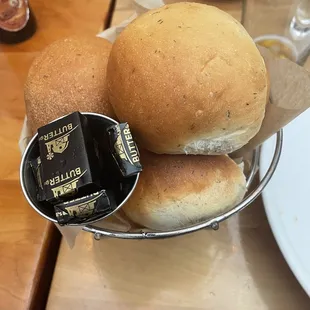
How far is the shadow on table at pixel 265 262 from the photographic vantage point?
20.2 inches

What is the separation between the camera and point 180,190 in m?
0.45

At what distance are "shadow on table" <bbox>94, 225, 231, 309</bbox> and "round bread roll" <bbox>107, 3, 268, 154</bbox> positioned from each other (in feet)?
0.57

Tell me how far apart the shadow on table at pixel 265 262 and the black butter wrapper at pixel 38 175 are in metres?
0.27

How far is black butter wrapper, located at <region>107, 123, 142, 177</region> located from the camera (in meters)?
0.41

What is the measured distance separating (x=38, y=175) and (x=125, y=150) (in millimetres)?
88

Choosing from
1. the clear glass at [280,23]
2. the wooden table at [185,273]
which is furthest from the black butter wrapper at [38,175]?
the clear glass at [280,23]

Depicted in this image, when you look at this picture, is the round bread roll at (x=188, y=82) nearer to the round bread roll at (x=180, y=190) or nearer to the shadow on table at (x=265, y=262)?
the round bread roll at (x=180, y=190)

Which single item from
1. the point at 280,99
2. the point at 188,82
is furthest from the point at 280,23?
the point at 188,82

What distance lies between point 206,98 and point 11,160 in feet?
1.24

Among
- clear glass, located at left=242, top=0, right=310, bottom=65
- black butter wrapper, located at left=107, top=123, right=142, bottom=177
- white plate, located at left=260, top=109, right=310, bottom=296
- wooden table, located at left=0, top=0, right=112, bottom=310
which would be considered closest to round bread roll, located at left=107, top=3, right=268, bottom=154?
black butter wrapper, located at left=107, top=123, right=142, bottom=177

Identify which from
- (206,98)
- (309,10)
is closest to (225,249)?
(206,98)

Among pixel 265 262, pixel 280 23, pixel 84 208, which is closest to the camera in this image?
pixel 84 208

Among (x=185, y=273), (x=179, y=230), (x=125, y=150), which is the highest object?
(x=125, y=150)

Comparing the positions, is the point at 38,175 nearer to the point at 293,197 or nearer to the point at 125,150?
the point at 125,150
